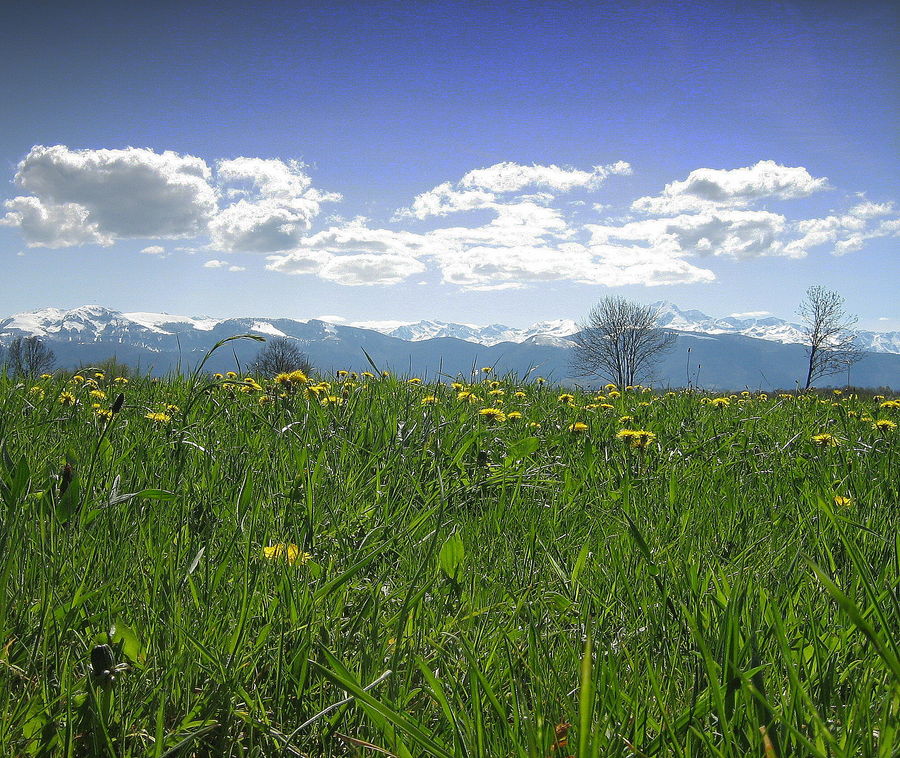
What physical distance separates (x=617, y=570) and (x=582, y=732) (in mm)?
1121

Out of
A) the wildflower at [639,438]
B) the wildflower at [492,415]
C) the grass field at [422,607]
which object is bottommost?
the grass field at [422,607]

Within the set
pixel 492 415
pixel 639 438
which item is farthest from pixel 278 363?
pixel 639 438

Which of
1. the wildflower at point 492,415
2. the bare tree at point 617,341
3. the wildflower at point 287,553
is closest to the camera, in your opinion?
the wildflower at point 287,553

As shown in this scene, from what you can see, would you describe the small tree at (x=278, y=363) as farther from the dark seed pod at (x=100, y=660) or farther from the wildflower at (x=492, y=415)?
the dark seed pod at (x=100, y=660)

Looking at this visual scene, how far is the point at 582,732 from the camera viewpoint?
0.80 metres

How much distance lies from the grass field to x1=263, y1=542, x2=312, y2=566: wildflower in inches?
0.6

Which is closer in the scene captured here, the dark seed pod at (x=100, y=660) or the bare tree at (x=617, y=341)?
the dark seed pod at (x=100, y=660)

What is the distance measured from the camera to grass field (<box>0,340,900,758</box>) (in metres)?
1.15

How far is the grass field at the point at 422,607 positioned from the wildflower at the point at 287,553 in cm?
2

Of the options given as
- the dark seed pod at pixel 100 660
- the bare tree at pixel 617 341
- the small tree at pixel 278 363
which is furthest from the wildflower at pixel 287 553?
the bare tree at pixel 617 341

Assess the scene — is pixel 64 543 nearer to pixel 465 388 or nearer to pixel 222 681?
pixel 222 681

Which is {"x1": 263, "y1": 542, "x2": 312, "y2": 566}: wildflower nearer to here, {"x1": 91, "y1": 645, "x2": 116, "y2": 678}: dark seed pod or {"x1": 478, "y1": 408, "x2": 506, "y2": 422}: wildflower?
{"x1": 91, "y1": 645, "x2": 116, "y2": 678}: dark seed pod

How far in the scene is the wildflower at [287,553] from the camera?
5.57ft

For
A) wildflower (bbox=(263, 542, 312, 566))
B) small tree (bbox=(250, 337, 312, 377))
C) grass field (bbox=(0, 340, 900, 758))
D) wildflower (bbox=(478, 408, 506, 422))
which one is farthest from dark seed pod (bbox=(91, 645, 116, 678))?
small tree (bbox=(250, 337, 312, 377))
